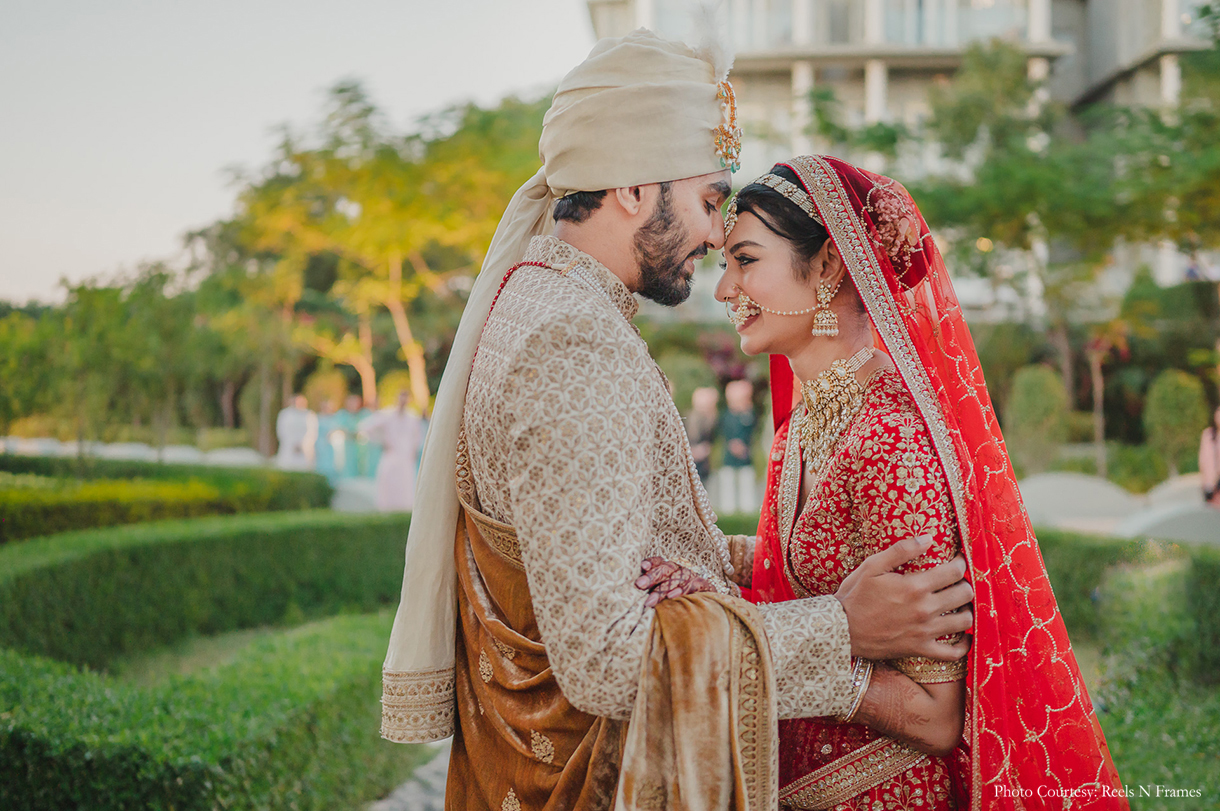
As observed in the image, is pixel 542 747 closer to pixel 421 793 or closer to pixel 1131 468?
pixel 421 793

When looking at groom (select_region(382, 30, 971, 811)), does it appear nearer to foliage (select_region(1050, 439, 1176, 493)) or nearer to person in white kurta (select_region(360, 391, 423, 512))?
person in white kurta (select_region(360, 391, 423, 512))

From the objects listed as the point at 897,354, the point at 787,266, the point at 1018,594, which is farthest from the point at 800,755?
the point at 787,266

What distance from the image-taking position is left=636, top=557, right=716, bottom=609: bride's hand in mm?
1472

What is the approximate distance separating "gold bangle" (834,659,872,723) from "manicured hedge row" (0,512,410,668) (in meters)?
4.05

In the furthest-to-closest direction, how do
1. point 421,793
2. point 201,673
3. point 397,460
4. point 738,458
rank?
1. point 397,460
2. point 738,458
3. point 421,793
4. point 201,673

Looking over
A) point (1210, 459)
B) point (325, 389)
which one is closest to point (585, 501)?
point (1210, 459)

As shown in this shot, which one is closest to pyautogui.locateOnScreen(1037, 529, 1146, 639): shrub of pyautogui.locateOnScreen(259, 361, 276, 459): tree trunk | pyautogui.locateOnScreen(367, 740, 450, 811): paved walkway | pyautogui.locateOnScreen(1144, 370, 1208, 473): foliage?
pyautogui.locateOnScreen(367, 740, 450, 811): paved walkway

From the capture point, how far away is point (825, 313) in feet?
6.59

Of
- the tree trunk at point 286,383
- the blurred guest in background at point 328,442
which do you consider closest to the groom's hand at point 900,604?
the blurred guest in background at point 328,442

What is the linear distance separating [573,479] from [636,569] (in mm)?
187

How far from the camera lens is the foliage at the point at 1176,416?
1464 centimetres

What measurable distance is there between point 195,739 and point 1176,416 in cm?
1633

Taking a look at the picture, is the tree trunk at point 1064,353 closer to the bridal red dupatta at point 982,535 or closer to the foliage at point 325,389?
the bridal red dupatta at point 982,535

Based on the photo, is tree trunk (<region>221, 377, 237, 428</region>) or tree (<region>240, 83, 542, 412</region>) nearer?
tree (<region>240, 83, 542, 412</region>)
